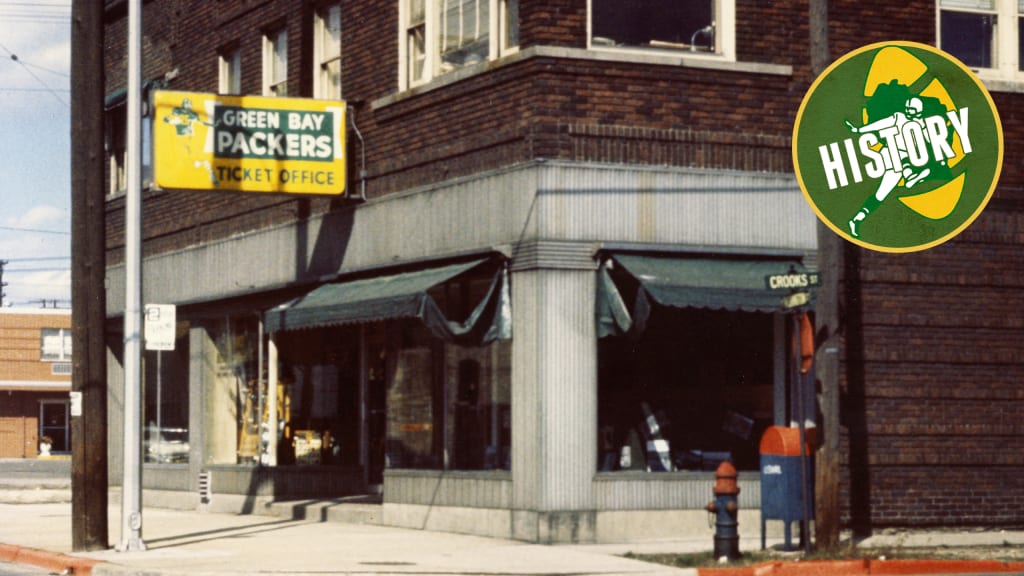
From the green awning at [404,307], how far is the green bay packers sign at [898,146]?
3.74m

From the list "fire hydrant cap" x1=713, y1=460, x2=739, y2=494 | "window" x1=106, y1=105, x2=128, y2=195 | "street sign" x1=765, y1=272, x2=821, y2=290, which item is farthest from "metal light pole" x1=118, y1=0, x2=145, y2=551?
"window" x1=106, y1=105, x2=128, y2=195

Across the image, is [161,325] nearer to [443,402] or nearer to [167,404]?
[443,402]

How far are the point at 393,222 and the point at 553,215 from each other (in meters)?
3.38

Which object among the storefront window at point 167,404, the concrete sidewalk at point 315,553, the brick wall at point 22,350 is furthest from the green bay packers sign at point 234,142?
the brick wall at point 22,350

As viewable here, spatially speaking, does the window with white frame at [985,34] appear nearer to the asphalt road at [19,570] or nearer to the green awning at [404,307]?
the green awning at [404,307]

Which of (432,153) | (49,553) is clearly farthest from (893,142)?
(49,553)

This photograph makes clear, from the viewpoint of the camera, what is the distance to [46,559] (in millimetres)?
17422

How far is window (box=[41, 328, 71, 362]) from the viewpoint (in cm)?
7306

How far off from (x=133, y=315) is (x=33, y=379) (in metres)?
57.2

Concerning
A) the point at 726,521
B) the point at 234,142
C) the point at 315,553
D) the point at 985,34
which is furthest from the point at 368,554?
the point at 985,34

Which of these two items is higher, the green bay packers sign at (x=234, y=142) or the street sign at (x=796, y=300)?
the green bay packers sign at (x=234, y=142)

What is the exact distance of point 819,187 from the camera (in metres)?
18.2

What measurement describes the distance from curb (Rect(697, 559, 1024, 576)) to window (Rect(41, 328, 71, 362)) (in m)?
61.4

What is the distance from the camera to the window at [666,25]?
1898cm
